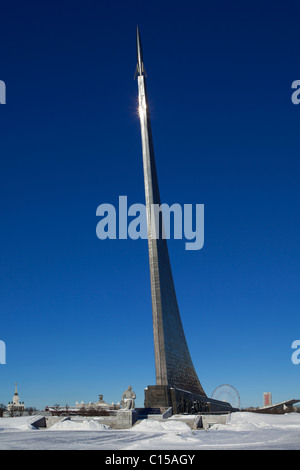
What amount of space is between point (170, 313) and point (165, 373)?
3.56 m

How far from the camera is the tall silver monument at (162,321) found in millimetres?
18756

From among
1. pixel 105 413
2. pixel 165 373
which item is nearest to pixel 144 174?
pixel 165 373

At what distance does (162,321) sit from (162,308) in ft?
2.13

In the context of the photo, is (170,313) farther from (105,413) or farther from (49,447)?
(49,447)

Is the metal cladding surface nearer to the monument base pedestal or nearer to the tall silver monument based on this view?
the tall silver monument

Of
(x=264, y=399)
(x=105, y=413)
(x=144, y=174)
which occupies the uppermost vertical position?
(x=144, y=174)

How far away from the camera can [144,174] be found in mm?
23375

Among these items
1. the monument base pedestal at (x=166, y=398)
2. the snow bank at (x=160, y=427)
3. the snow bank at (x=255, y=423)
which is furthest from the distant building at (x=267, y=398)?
Result: the snow bank at (x=160, y=427)

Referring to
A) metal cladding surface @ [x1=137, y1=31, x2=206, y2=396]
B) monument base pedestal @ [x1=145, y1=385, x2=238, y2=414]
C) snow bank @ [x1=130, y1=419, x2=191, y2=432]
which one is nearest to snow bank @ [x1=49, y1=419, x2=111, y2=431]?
snow bank @ [x1=130, y1=419, x2=191, y2=432]

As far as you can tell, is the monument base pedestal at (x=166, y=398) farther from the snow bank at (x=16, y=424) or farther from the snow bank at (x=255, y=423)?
the snow bank at (x=16, y=424)

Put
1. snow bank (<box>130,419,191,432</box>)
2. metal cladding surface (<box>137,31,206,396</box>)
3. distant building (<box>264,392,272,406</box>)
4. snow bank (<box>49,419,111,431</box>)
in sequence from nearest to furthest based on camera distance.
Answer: snow bank (<box>130,419,191,432</box>) < snow bank (<box>49,419,111,431</box>) < metal cladding surface (<box>137,31,206,396</box>) < distant building (<box>264,392,272,406</box>)

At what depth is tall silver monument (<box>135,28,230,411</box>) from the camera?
18756 mm

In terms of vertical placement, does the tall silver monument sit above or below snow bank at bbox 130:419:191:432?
above

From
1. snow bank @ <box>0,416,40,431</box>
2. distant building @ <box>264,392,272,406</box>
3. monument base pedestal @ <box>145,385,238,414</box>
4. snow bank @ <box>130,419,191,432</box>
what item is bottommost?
distant building @ <box>264,392,272,406</box>
